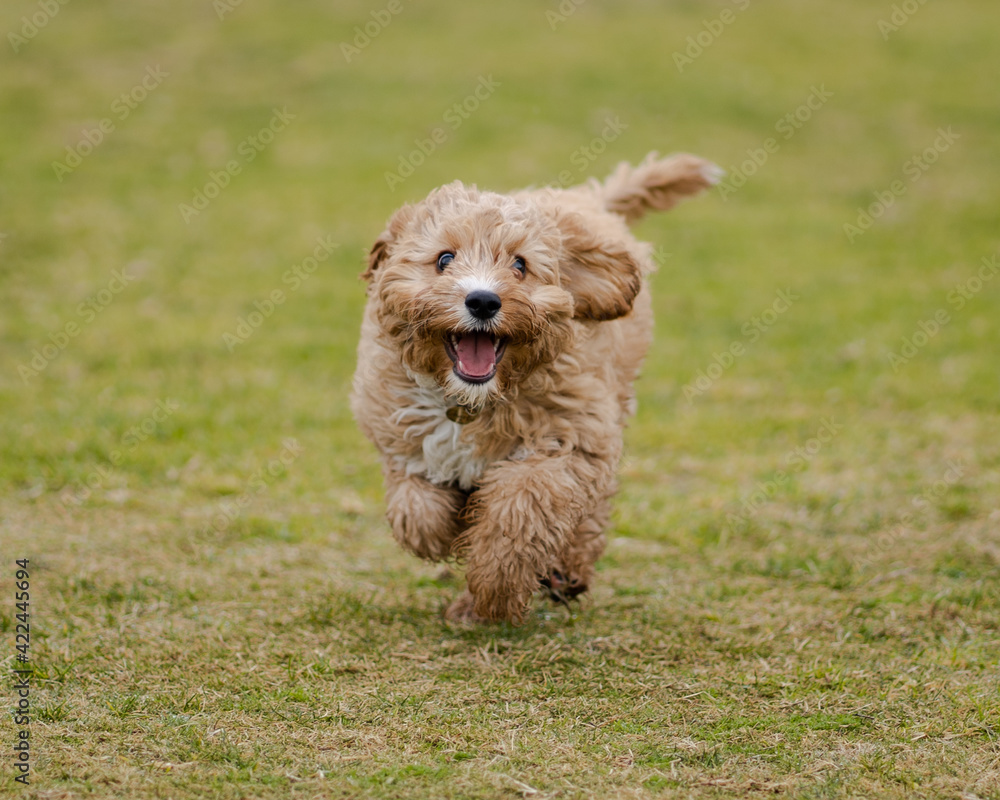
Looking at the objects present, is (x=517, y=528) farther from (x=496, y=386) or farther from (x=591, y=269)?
(x=591, y=269)

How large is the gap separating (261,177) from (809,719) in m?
11.7

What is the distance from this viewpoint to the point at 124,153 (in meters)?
14.8

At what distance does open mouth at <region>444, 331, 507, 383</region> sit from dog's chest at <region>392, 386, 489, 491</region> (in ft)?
1.00

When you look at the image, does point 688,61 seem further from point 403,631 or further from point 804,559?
point 403,631

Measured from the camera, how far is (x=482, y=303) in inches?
170

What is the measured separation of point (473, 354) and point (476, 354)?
0.01 metres

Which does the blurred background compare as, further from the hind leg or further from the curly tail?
the hind leg

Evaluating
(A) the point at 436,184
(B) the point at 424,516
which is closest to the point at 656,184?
(B) the point at 424,516

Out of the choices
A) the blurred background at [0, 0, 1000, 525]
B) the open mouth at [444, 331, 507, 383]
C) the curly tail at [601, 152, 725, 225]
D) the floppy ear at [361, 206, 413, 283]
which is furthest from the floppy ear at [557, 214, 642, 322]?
the blurred background at [0, 0, 1000, 525]

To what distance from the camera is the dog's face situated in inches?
173

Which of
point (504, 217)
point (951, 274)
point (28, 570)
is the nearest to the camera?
point (504, 217)

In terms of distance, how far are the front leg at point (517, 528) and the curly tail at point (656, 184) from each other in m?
2.18

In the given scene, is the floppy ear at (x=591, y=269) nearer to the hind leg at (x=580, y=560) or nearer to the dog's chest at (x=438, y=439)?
the dog's chest at (x=438, y=439)

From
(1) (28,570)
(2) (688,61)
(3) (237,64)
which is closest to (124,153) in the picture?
(3) (237,64)
